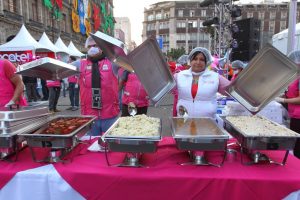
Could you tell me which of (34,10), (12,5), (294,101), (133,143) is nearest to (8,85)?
(133,143)

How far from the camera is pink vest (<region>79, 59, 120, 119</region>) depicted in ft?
9.57

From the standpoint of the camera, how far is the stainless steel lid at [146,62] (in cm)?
199

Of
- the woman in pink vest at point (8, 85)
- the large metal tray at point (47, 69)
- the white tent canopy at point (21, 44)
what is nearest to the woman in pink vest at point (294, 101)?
the large metal tray at point (47, 69)

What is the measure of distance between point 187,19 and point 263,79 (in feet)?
223

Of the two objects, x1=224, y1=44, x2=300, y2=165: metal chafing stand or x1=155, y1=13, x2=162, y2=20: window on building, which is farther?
x1=155, y1=13, x2=162, y2=20: window on building

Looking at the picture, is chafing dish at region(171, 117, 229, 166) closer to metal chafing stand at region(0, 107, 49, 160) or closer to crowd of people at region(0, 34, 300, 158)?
crowd of people at region(0, 34, 300, 158)

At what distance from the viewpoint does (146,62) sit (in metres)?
2.18

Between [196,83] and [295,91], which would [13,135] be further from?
[295,91]

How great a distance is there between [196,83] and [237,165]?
880 mm

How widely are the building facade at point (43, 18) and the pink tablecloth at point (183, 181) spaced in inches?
686

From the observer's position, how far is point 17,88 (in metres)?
2.82

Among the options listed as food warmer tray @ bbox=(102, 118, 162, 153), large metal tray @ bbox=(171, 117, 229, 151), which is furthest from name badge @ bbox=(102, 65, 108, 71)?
food warmer tray @ bbox=(102, 118, 162, 153)

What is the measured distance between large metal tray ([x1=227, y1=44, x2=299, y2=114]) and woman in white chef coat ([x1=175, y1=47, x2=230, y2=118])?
143 mm

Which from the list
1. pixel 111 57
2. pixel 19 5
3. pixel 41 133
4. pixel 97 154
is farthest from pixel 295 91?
pixel 19 5
